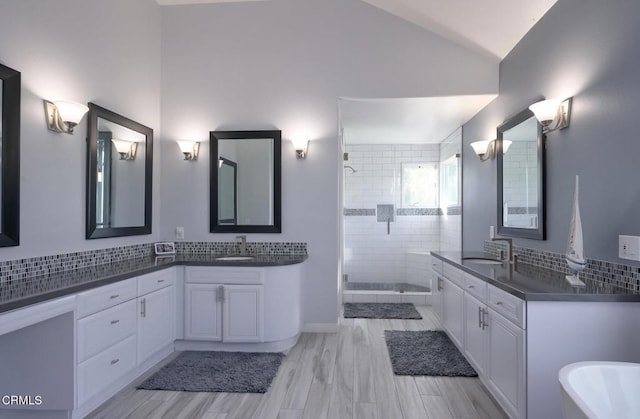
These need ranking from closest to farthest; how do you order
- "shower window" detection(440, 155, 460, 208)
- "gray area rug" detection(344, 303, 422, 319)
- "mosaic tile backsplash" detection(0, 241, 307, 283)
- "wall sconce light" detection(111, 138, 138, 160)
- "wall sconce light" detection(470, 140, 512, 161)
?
"mosaic tile backsplash" detection(0, 241, 307, 283) < "wall sconce light" detection(111, 138, 138, 160) < "wall sconce light" detection(470, 140, 512, 161) < "gray area rug" detection(344, 303, 422, 319) < "shower window" detection(440, 155, 460, 208)

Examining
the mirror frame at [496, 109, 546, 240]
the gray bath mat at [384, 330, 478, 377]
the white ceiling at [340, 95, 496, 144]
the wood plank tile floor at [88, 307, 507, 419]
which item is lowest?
the wood plank tile floor at [88, 307, 507, 419]

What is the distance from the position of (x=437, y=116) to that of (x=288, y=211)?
2.14m

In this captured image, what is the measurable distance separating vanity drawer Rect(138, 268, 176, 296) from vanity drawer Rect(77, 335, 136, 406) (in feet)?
1.14

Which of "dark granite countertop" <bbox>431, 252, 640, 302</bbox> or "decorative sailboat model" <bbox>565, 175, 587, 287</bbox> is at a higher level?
"decorative sailboat model" <bbox>565, 175, 587, 287</bbox>

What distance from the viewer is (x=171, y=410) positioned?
2.23 metres

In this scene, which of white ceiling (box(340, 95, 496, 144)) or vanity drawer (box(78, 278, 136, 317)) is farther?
white ceiling (box(340, 95, 496, 144))

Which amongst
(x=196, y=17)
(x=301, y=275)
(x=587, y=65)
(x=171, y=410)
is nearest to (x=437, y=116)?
(x=587, y=65)

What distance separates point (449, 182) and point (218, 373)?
13.2ft

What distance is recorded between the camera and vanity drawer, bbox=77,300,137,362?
209cm

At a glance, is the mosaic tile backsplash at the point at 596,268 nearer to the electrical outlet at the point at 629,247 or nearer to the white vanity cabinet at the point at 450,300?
the electrical outlet at the point at 629,247

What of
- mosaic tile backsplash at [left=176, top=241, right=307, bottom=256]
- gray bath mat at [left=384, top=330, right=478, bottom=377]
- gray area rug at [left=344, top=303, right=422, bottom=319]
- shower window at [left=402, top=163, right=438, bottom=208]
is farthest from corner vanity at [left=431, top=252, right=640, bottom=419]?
shower window at [left=402, top=163, right=438, bottom=208]

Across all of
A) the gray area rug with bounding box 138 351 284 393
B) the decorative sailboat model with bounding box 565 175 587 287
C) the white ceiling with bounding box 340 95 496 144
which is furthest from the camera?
the white ceiling with bounding box 340 95 496 144

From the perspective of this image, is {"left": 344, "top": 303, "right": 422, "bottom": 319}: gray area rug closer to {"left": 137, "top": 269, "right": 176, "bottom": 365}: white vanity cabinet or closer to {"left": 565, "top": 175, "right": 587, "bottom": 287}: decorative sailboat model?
{"left": 137, "top": 269, "right": 176, "bottom": 365}: white vanity cabinet

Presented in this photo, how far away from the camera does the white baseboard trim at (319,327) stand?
3695 millimetres
